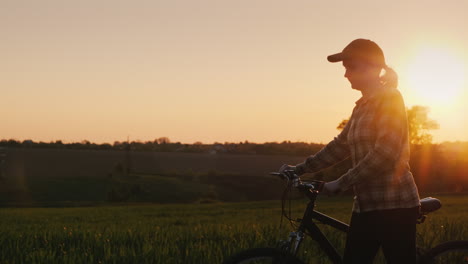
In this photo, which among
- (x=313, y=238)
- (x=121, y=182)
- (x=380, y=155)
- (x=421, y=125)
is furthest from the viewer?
(x=121, y=182)

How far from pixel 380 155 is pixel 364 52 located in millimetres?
746

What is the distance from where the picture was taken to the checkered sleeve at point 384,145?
358cm

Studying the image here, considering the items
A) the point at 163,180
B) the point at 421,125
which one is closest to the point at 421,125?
the point at 421,125

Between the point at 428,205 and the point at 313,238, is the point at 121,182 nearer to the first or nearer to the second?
the point at 313,238

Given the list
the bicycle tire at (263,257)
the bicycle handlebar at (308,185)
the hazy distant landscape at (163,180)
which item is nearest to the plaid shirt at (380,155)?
the bicycle handlebar at (308,185)

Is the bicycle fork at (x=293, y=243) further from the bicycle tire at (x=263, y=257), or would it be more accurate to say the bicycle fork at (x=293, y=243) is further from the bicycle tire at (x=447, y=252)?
the bicycle tire at (x=447, y=252)

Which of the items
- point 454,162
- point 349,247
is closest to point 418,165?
point 454,162

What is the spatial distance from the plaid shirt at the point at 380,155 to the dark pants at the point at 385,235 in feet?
0.22

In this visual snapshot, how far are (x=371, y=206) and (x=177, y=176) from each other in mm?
131319

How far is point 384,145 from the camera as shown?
359 cm

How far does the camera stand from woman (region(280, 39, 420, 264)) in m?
3.62

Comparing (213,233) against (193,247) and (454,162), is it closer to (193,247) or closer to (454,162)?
(193,247)

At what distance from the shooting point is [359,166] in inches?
143

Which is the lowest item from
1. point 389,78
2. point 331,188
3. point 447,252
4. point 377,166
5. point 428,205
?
point 447,252
